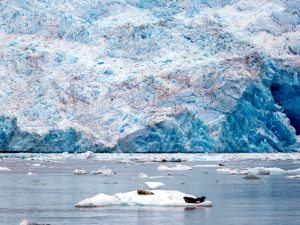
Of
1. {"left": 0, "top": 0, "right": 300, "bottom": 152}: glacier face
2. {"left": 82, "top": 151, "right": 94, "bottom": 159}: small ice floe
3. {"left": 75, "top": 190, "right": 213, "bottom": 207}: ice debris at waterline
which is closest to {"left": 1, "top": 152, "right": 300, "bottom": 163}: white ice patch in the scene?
{"left": 82, "top": 151, "right": 94, "bottom": 159}: small ice floe

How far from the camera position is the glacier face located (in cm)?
5000

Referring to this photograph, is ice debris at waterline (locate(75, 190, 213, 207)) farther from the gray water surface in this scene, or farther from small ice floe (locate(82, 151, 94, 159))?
small ice floe (locate(82, 151, 94, 159))

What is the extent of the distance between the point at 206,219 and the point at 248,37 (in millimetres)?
54919

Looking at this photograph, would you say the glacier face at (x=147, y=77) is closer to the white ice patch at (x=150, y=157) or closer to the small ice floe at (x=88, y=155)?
the white ice patch at (x=150, y=157)

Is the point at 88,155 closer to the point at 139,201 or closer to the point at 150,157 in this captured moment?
the point at 150,157

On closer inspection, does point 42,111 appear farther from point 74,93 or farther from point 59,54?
point 59,54

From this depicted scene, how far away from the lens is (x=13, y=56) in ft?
182

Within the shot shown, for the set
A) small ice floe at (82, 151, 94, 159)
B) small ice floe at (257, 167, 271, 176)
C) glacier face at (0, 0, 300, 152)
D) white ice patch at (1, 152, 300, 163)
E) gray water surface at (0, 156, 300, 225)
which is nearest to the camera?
gray water surface at (0, 156, 300, 225)

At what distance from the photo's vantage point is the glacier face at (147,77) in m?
50.0

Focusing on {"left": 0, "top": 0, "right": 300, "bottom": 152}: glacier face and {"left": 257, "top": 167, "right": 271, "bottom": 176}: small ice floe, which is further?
{"left": 0, "top": 0, "right": 300, "bottom": 152}: glacier face

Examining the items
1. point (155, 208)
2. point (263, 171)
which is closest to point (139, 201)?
point (155, 208)

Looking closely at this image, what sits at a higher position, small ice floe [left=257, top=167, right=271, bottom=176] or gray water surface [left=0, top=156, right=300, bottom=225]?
small ice floe [left=257, top=167, right=271, bottom=176]

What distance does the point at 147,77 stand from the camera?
54.9 meters

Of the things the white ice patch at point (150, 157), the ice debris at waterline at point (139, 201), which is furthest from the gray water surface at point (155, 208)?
the white ice patch at point (150, 157)
